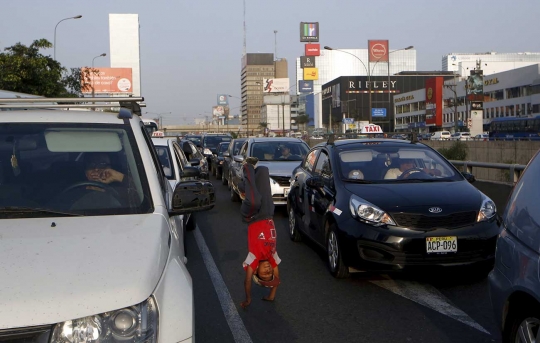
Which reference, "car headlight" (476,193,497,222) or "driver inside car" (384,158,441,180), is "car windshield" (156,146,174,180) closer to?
"driver inside car" (384,158,441,180)

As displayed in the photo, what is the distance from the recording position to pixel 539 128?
5759cm

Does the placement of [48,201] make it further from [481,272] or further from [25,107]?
[481,272]

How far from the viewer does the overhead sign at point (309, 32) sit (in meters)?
121

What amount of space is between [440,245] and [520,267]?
2.87 m

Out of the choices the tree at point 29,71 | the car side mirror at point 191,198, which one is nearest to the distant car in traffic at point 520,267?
the car side mirror at point 191,198

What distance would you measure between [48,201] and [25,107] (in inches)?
39.3


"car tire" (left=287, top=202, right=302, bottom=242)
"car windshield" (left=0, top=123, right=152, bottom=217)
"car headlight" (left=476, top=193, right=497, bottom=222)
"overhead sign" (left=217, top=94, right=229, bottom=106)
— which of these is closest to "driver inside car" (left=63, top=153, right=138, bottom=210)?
"car windshield" (left=0, top=123, right=152, bottom=217)

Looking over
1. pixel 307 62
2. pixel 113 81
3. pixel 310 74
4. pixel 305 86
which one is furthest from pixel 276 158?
pixel 310 74

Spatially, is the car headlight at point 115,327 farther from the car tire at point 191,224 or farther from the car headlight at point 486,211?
the car tire at point 191,224

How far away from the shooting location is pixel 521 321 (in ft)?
12.7

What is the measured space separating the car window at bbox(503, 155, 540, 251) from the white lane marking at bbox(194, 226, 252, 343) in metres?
2.39

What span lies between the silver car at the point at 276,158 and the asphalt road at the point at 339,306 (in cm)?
464

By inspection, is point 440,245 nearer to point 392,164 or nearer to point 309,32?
point 392,164

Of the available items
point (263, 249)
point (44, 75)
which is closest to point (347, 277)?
point (263, 249)
